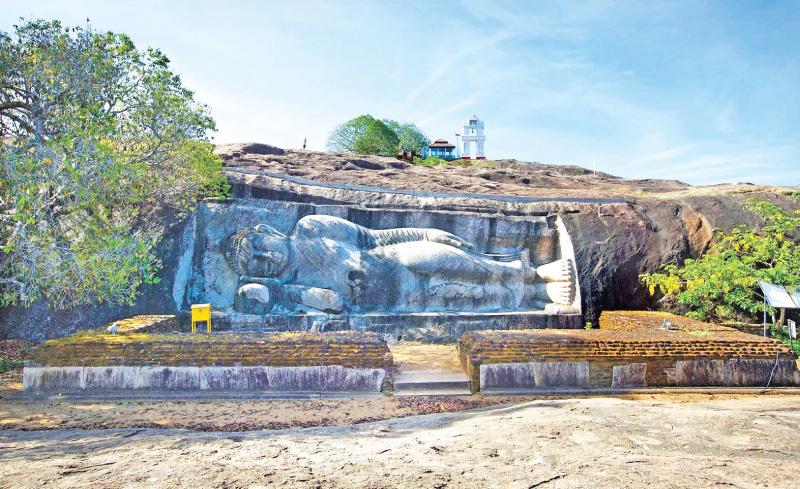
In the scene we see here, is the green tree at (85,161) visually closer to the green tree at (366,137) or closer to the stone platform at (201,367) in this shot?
the stone platform at (201,367)

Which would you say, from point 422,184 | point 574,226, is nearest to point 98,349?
point 574,226

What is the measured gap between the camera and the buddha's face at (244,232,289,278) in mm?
9109

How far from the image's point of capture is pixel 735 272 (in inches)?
364

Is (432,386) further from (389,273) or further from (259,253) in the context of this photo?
(259,253)

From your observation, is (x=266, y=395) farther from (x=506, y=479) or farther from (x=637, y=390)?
(x=637, y=390)

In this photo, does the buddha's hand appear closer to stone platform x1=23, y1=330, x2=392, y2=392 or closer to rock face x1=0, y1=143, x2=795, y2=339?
rock face x1=0, y1=143, x2=795, y2=339

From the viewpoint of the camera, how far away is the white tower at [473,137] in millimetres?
54656

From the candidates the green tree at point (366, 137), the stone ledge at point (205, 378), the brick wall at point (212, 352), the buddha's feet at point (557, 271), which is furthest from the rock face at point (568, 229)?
the green tree at point (366, 137)

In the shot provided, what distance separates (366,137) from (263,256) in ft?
88.6

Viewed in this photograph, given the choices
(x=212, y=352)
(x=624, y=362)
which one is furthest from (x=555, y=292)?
(x=212, y=352)

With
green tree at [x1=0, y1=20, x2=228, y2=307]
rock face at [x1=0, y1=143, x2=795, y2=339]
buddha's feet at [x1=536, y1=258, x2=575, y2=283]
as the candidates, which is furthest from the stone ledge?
buddha's feet at [x1=536, y1=258, x2=575, y2=283]

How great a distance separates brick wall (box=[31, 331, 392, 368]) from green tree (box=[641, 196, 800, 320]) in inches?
250

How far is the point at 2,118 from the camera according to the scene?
7820 millimetres

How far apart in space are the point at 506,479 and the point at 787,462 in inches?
69.5
